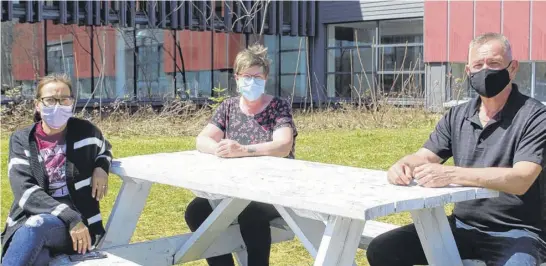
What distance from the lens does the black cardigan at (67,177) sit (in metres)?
3.50

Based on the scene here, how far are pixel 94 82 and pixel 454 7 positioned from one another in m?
9.44

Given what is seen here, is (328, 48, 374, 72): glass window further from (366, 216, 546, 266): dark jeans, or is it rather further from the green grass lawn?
(366, 216, 546, 266): dark jeans

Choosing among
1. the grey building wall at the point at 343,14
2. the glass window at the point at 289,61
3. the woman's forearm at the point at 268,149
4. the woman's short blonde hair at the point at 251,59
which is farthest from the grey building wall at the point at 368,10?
the woman's forearm at the point at 268,149

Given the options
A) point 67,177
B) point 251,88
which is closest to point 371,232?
point 251,88

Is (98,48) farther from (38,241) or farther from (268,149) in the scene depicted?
(38,241)

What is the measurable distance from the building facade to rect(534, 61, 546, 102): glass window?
0.03m

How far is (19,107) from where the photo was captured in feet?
41.9

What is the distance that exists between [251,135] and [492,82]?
156 centimetres

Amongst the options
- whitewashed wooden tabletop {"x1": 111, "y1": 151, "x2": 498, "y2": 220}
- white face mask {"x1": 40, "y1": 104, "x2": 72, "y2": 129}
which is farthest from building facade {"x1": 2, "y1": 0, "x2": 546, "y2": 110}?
white face mask {"x1": 40, "y1": 104, "x2": 72, "y2": 129}

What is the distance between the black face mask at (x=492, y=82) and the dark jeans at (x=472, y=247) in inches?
22.1

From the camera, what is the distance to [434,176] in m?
2.94

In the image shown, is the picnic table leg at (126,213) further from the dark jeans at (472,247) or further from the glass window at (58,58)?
the glass window at (58,58)

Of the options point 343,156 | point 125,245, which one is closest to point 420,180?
point 125,245

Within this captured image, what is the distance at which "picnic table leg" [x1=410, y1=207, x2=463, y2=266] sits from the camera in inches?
119
